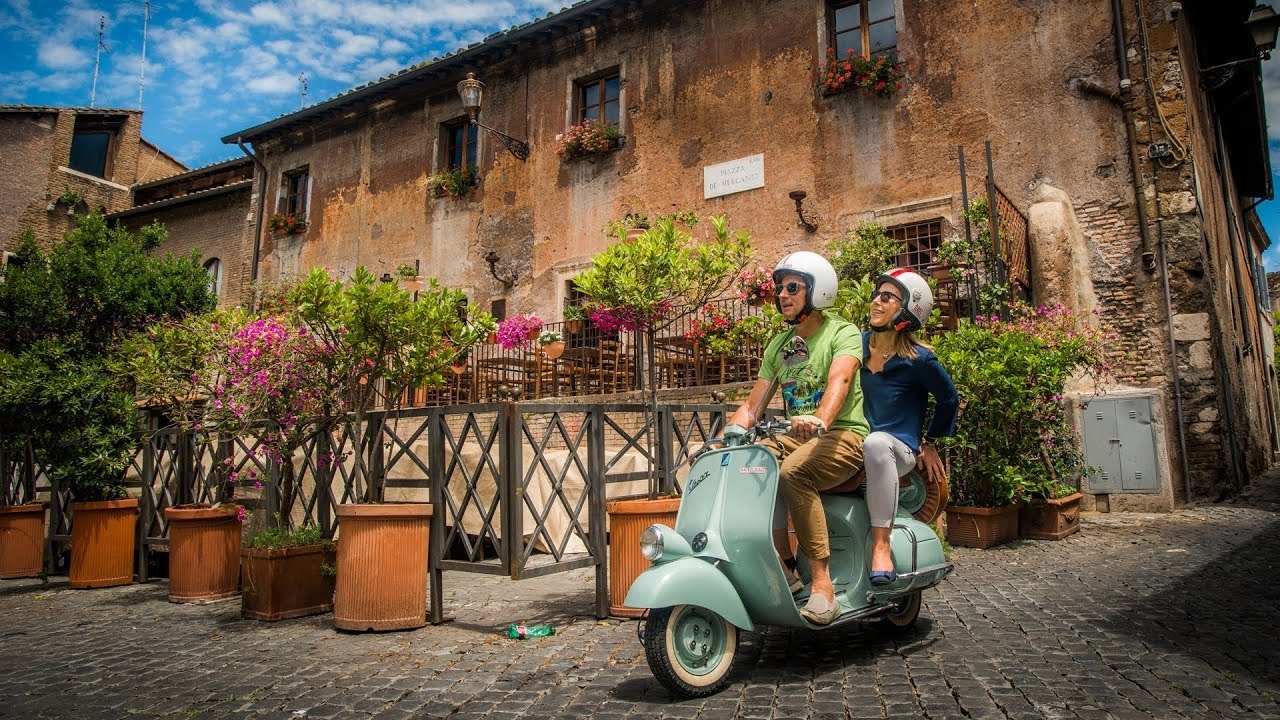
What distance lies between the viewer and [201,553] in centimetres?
595

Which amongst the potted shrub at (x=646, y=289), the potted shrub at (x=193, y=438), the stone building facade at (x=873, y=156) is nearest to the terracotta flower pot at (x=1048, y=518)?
the stone building facade at (x=873, y=156)

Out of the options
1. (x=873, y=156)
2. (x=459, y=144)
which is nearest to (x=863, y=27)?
(x=873, y=156)

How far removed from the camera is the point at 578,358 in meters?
12.2

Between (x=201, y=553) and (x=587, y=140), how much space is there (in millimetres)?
9642

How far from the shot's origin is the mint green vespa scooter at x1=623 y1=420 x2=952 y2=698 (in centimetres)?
298

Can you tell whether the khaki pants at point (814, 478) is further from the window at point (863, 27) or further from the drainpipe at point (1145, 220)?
the window at point (863, 27)

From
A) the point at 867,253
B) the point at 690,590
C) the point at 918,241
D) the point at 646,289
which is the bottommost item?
the point at 690,590

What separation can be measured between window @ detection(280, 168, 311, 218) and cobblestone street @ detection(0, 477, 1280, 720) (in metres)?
14.1

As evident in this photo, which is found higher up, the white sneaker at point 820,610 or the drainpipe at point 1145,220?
the drainpipe at point 1145,220

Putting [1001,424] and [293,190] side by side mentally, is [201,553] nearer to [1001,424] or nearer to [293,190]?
[1001,424]

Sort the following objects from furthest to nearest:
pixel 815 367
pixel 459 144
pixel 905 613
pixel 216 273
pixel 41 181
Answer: pixel 41 181, pixel 216 273, pixel 459 144, pixel 905 613, pixel 815 367

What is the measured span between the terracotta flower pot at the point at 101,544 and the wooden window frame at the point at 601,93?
9507 millimetres

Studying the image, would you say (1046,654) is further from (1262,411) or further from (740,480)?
(1262,411)

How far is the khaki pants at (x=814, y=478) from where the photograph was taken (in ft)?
→ 10.6
